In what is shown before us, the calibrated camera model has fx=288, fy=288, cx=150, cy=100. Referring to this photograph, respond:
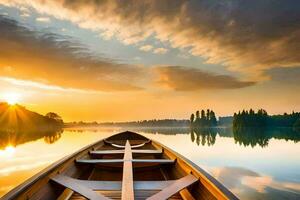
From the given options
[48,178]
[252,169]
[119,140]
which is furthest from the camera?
[252,169]

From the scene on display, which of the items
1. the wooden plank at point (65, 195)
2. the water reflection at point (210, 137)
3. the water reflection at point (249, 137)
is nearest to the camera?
the wooden plank at point (65, 195)

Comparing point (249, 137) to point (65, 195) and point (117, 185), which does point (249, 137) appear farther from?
point (65, 195)

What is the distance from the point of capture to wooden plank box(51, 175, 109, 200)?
4.68 meters

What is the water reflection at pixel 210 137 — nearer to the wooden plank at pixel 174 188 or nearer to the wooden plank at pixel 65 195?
the wooden plank at pixel 174 188

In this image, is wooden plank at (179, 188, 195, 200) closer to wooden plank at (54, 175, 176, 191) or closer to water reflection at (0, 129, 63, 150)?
wooden plank at (54, 175, 176, 191)

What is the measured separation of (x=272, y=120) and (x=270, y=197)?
540ft

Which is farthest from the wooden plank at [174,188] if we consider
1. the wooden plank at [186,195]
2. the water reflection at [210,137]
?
the water reflection at [210,137]

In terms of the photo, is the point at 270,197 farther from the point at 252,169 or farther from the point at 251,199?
the point at 252,169

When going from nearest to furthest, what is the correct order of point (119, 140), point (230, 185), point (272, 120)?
point (230, 185) < point (119, 140) < point (272, 120)

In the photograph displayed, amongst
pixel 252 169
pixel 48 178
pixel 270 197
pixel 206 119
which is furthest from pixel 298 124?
pixel 48 178

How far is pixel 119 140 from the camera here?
17844mm

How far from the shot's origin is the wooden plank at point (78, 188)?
4.68m

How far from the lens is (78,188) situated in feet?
17.0

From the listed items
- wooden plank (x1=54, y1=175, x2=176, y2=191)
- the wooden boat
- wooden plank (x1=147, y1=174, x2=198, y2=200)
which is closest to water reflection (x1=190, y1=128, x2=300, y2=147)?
the wooden boat
